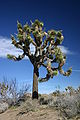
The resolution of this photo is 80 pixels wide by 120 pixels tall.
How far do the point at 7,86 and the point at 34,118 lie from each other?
23.4ft

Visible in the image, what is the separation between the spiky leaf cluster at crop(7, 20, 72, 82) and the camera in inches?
548

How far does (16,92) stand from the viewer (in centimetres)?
1688

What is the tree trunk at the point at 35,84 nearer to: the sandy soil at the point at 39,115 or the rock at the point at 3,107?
the sandy soil at the point at 39,115

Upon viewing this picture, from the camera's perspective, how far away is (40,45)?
14.5 m

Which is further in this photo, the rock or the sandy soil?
the rock

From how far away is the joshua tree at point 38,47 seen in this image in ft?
45.8

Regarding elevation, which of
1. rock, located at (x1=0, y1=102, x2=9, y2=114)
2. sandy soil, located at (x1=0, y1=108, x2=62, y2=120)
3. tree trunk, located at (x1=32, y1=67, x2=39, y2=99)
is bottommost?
sandy soil, located at (x1=0, y1=108, x2=62, y2=120)

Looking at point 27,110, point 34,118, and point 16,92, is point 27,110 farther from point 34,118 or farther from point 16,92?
point 16,92

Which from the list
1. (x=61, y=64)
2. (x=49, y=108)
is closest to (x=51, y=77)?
(x=61, y=64)

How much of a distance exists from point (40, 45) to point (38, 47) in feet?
0.74

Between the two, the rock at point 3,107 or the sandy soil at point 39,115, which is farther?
the rock at point 3,107

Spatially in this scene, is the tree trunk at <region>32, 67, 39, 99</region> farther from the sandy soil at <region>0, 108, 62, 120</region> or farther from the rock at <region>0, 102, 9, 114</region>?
the rock at <region>0, 102, 9, 114</region>

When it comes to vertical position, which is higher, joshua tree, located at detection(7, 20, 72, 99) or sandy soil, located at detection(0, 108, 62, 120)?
joshua tree, located at detection(7, 20, 72, 99)

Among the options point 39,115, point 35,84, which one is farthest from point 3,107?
point 39,115
